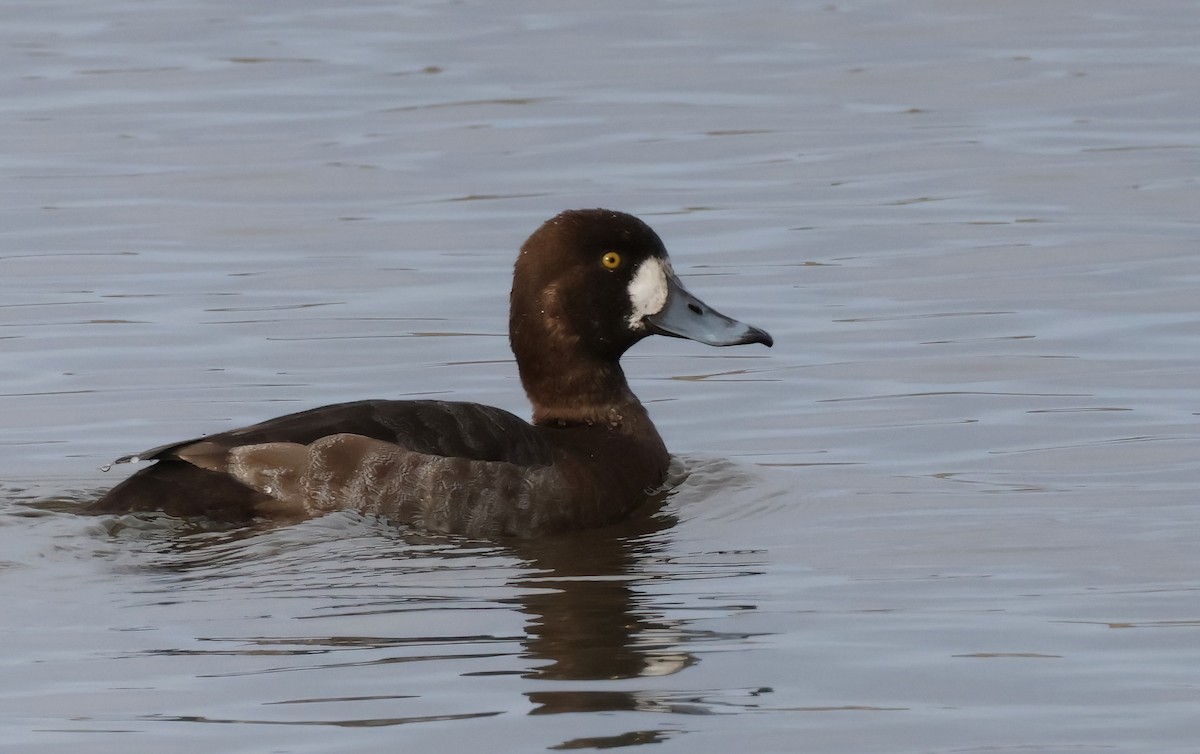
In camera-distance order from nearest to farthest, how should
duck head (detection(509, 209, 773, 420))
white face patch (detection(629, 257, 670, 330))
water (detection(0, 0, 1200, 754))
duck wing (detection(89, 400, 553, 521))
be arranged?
water (detection(0, 0, 1200, 754)), duck wing (detection(89, 400, 553, 521)), duck head (detection(509, 209, 773, 420)), white face patch (detection(629, 257, 670, 330))

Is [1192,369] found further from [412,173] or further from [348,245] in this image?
[412,173]

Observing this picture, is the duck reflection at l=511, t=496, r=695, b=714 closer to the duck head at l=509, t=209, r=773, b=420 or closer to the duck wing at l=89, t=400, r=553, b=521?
the duck wing at l=89, t=400, r=553, b=521

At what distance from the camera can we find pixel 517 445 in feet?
23.1

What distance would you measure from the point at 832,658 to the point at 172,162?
28.7 feet

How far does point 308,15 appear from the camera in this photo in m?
18.4

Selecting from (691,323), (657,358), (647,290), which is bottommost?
(657,358)

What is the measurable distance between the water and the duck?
13 cm

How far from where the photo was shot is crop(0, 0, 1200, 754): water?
17.5 ft

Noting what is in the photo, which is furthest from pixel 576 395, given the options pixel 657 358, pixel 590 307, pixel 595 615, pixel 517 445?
pixel 657 358

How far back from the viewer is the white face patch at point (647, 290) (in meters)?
7.67

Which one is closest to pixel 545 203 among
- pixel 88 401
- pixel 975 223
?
pixel 975 223

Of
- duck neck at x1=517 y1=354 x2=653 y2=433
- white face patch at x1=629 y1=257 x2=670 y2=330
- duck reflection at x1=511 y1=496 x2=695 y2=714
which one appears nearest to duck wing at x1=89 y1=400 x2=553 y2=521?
duck reflection at x1=511 y1=496 x2=695 y2=714

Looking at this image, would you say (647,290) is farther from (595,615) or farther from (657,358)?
(657,358)

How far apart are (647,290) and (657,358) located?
225 cm
